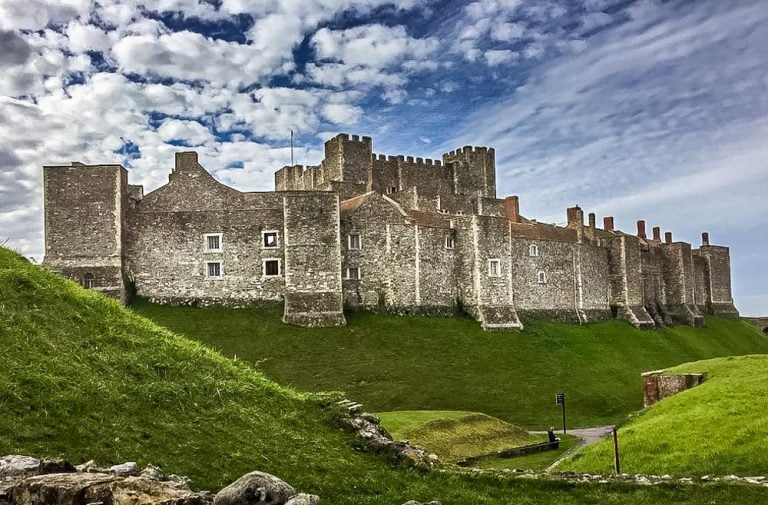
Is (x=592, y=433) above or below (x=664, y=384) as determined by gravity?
below

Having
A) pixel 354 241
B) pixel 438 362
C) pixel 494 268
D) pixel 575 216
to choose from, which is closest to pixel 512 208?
pixel 575 216

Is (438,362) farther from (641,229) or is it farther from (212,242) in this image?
(641,229)

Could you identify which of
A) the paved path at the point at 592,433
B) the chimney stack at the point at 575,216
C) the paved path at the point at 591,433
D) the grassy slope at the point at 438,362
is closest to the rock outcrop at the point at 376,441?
the paved path at the point at 591,433

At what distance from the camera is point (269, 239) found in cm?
5712

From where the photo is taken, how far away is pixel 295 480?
1770cm

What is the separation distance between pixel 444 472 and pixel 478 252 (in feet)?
139

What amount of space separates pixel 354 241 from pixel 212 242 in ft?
35.7

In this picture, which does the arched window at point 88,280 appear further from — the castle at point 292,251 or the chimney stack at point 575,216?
the chimney stack at point 575,216

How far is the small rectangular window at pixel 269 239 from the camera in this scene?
57062 millimetres

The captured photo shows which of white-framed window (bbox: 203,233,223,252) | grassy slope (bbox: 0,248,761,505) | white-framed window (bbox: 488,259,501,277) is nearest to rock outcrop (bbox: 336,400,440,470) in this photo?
grassy slope (bbox: 0,248,761,505)

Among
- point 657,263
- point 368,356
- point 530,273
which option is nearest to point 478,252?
point 530,273

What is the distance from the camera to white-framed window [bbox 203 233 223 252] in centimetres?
5694

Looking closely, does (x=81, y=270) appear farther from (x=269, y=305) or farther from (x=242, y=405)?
(x=242, y=405)

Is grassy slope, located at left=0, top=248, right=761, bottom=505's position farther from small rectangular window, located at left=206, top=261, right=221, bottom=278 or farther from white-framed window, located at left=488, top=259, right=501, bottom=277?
white-framed window, located at left=488, top=259, right=501, bottom=277
